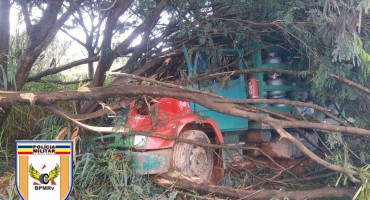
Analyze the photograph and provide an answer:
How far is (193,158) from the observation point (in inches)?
197

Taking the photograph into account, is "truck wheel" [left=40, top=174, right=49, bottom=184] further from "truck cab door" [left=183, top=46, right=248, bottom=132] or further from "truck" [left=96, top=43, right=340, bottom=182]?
"truck cab door" [left=183, top=46, right=248, bottom=132]

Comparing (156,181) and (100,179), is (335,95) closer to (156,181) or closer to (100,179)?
(156,181)

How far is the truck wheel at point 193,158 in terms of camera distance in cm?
477

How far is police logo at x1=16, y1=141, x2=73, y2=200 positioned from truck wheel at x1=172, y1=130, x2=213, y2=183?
2.21 meters

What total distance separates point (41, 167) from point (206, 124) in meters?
3.01

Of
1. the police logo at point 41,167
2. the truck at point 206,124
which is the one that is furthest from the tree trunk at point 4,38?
the police logo at point 41,167

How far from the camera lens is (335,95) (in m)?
5.23

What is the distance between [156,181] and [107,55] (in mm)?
1727

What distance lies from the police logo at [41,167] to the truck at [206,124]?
1770 mm

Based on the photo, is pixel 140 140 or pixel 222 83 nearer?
pixel 140 140

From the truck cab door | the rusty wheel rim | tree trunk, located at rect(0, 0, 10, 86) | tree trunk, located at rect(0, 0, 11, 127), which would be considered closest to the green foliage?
the rusty wheel rim

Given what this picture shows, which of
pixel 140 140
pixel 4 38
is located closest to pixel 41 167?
pixel 140 140

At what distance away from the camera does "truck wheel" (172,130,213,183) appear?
477 centimetres

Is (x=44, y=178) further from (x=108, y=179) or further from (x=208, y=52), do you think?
(x=208, y=52)
